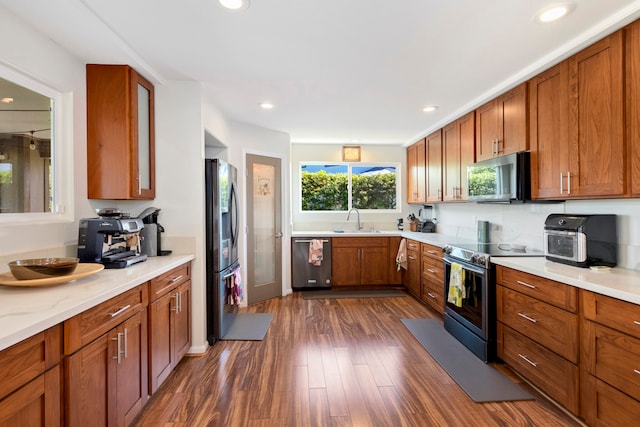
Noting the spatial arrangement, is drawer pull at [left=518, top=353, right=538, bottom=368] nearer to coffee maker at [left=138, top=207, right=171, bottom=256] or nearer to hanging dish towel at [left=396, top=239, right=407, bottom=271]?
hanging dish towel at [left=396, top=239, right=407, bottom=271]

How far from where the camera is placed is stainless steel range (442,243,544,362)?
2.55 m

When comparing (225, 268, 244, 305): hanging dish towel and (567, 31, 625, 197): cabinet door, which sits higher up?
(567, 31, 625, 197): cabinet door

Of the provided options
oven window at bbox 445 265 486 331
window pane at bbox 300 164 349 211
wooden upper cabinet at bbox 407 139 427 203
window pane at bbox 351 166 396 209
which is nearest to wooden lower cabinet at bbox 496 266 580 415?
oven window at bbox 445 265 486 331

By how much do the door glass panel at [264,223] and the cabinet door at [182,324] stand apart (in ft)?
5.25

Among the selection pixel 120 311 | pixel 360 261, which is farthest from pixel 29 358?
pixel 360 261

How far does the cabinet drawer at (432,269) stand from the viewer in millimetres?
3584

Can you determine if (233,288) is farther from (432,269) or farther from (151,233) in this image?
(432,269)

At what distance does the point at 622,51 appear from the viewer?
5.91 feet

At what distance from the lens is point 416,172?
4.98 metres

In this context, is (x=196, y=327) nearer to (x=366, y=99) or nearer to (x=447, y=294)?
(x=447, y=294)

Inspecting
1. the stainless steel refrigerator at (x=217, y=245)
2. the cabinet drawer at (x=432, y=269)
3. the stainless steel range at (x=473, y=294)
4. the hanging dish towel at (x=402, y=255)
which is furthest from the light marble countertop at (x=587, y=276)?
the stainless steel refrigerator at (x=217, y=245)

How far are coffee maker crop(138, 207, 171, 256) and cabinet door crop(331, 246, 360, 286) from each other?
264 centimetres

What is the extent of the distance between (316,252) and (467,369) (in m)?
2.62

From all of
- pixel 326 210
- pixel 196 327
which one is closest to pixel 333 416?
pixel 196 327
